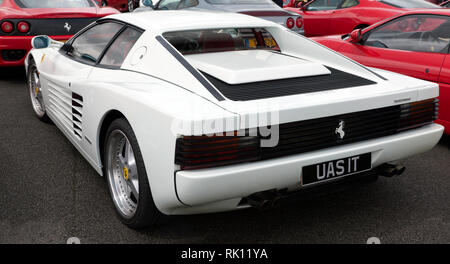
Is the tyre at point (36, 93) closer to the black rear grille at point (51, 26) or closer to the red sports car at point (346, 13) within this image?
the black rear grille at point (51, 26)

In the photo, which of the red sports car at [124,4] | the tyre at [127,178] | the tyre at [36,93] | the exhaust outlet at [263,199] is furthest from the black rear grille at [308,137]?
the red sports car at [124,4]

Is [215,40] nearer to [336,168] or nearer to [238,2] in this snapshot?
[336,168]

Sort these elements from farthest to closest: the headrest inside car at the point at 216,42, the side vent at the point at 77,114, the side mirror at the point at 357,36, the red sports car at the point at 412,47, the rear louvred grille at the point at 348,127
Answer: the side mirror at the point at 357,36
the red sports car at the point at 412,47
the headrest inside car at the point at 216,42
the side vent at the point at 77,114
the rear louvred grille at the point at 348,127

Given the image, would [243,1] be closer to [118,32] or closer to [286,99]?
[118,32]

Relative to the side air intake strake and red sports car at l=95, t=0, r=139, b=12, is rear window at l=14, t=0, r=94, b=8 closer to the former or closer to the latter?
the side air intake strake

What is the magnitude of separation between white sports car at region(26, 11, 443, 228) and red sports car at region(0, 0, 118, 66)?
281 centimetres

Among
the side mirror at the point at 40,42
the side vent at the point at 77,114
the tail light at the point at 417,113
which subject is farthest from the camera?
the side mirror at the point at 40,42

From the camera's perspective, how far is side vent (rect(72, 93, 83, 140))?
124 inches

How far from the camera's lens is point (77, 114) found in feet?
10.6

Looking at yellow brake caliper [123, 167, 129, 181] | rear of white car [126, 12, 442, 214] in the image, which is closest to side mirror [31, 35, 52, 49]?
rear of white car [126, 12, 442, 214]

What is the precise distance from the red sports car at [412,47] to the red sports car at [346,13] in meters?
2.61

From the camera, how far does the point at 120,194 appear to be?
9.38 feet

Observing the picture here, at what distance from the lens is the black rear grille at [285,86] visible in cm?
247

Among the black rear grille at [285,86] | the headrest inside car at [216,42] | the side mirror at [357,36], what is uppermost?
the headrest inside car at [216,42]
